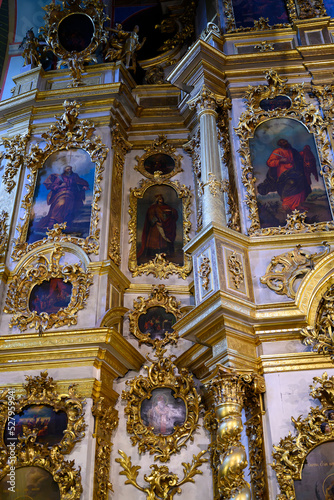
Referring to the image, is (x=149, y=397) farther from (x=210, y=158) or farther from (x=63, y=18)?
(x=63, y=18)

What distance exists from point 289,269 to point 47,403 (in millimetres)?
4470

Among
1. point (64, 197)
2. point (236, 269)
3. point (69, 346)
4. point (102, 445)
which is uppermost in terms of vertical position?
point (64, 197)

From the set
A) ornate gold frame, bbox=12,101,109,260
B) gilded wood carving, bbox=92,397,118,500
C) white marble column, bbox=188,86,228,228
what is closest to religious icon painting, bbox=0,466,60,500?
gilded wood carving, bbox=92,397,118,500

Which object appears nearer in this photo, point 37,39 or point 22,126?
point 22,126

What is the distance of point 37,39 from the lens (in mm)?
13922

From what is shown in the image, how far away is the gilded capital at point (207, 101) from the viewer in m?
11.0

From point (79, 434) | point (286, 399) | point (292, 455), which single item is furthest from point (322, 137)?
point (79, 434)

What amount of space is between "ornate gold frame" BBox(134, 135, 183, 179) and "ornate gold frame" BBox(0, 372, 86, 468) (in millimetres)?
5298

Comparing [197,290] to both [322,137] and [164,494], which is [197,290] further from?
[322,137]

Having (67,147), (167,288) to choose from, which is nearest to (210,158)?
(167,288)

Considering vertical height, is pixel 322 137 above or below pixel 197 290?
above

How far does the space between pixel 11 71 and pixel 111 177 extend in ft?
18.6

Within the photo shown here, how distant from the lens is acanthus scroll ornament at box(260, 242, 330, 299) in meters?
8.83

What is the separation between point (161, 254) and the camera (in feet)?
36.9
